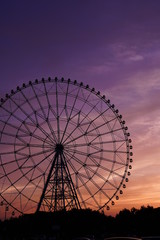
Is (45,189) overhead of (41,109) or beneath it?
beneath

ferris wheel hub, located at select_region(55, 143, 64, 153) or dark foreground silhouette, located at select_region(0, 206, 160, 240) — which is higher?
ferris wheel hub, located at select_region(55, 143, 64, 153)

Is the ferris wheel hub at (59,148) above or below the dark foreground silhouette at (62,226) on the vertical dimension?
above

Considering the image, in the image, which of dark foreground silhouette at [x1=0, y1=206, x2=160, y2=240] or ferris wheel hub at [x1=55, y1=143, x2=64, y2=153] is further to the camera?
dark foreground silhouette at [x1=0, y1=206, x2=160, y2=240]

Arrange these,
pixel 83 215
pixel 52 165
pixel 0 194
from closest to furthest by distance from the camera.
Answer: pixel 0 194, pixel 52 165, pixel 83 215

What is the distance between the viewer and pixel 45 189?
3941cm

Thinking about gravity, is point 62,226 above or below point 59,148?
below

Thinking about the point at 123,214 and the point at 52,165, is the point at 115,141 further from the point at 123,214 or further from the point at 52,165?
the point at 123,214

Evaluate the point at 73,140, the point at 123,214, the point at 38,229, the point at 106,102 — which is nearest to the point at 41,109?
the point at 73,140

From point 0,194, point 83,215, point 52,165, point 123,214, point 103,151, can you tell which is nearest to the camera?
point 0,194

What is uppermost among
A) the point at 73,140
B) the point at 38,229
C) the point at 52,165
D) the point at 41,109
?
the point at 41,109

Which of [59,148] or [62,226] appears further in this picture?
[62,226]

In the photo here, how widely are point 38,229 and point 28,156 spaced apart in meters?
9.66

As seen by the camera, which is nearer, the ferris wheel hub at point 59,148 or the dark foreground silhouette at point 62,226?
the ferris wheel hub at point 59,148

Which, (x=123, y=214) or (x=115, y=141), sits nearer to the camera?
(x=115, y=141)
